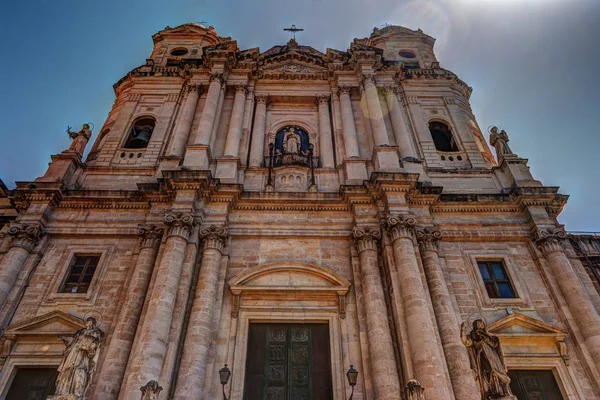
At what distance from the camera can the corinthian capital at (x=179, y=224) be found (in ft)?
45.6

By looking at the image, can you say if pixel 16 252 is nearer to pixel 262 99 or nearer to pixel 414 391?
pixel 262 99

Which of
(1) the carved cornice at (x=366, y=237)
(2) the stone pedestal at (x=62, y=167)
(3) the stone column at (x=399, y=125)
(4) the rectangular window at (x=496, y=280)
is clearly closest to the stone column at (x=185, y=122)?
(2) the stone pedestal at (x=62, y=167)

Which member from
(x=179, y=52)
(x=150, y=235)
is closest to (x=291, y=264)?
(x=150, y=235)

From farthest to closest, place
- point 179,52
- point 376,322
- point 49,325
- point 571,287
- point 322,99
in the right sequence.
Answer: point 179,52, point 322,99, point 571,287, point 49,325, point 376,322

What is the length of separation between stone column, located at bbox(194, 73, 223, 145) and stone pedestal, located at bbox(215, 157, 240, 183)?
3.82 feet

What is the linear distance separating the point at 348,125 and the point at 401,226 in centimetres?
624

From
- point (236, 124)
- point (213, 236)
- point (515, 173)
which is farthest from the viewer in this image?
point (236, 124)

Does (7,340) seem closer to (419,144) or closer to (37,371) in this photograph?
(37,371)

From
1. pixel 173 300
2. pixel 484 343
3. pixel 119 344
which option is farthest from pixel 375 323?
pixel 119 344

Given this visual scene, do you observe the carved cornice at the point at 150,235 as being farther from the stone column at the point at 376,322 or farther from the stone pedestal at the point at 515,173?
the stone pedestal at the point at 515,173

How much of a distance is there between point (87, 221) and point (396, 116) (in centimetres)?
1313

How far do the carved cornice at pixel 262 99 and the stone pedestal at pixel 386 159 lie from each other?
6.31m

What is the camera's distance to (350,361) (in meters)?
12.3

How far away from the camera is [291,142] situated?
61.5 ft
